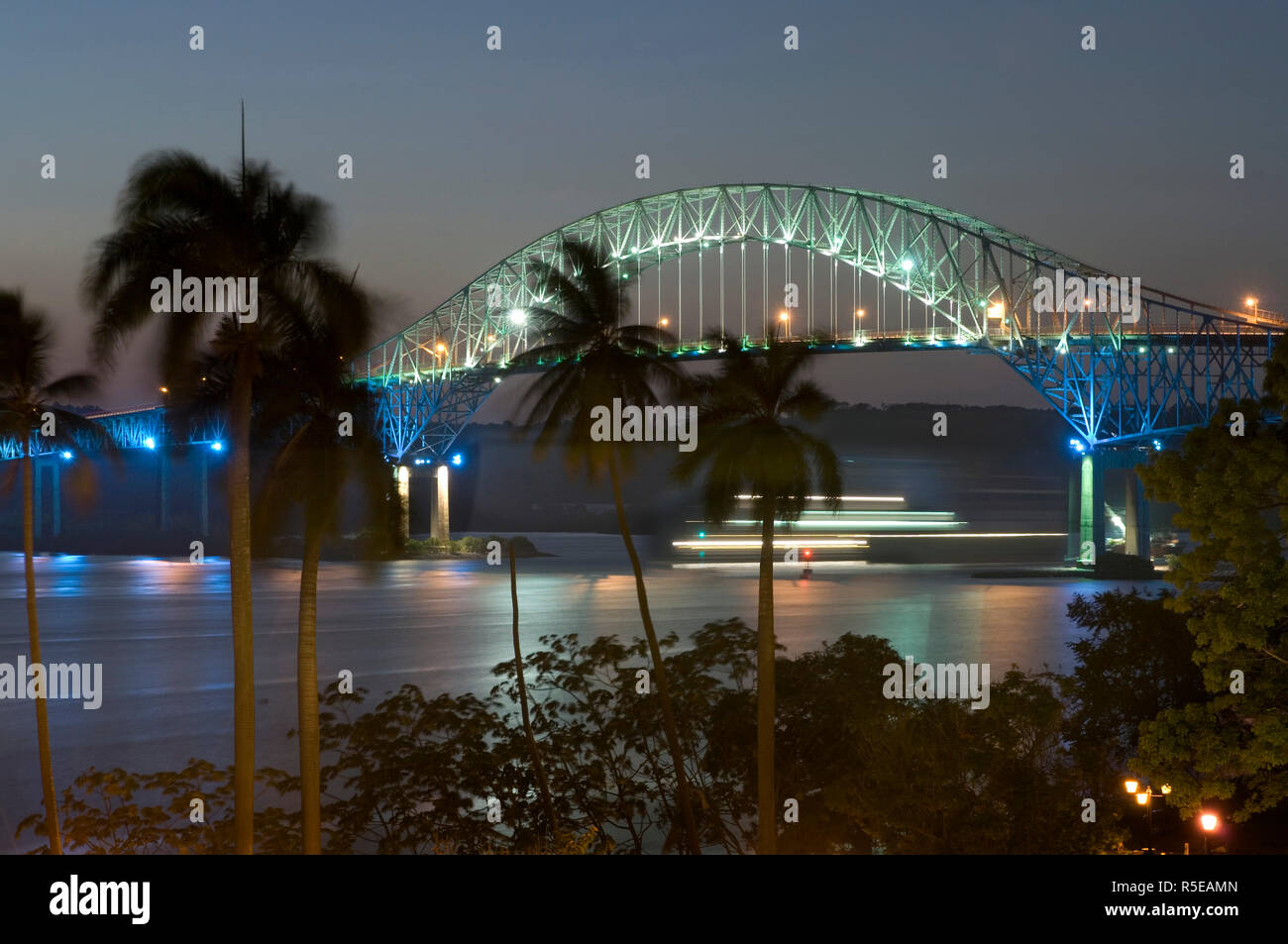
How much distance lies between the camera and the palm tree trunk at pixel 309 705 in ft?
41.6

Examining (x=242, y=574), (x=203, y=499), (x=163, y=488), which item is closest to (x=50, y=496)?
(x=163, y=488)

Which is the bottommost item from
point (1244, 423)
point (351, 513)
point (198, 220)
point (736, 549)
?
point (736, 549)

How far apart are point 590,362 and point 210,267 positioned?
235 inches

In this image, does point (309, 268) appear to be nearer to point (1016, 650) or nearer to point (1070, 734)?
point (1070, 734)

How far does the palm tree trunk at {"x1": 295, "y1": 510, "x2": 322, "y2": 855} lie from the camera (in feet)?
41.6

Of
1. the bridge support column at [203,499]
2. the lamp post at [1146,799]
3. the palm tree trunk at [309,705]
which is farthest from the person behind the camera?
the bridge support column at [203,499]

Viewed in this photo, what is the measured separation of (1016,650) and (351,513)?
19.0 meters

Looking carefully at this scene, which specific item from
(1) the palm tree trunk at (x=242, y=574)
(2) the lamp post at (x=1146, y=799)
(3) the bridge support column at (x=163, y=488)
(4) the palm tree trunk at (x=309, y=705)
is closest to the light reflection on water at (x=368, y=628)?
(4) the palm tree trunk at (x=309, y=705)

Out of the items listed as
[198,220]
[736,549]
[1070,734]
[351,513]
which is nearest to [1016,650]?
[1070,734]

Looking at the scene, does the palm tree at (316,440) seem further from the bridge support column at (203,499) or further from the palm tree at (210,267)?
the bridge support column at (203,499)

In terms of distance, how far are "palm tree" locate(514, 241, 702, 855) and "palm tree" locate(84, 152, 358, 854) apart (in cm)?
461

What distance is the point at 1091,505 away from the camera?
65.1 m

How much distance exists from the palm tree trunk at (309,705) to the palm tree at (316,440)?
2 centimetres
